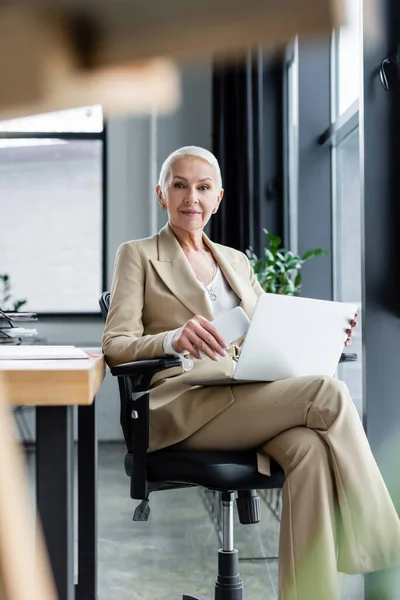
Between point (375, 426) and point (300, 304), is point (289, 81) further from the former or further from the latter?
point (300, 304)

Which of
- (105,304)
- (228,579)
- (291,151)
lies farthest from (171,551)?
(291,151)

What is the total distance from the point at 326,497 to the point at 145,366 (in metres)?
0.47

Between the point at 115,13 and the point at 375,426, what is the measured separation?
4.02 metres

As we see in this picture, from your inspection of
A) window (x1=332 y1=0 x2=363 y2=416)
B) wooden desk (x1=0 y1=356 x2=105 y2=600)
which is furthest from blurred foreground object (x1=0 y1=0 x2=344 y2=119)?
wooden desk (x1=0 y1=356 x2=105 y2=600)

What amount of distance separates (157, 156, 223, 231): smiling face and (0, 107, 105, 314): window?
3.70 m

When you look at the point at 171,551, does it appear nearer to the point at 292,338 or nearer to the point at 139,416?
the point at 139,416

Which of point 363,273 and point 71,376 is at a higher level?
point 363,273

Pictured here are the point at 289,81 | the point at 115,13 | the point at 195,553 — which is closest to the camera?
the point at 195,553

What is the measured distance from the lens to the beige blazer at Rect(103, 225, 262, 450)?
1.88m

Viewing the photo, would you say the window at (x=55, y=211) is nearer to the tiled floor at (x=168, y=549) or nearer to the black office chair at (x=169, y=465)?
the tiled floor at (x=168, y=549)

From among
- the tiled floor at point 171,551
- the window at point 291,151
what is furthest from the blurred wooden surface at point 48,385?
the window at point 291,151

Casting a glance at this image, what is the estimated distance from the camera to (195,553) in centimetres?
296

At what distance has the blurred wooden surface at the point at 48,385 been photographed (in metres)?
1.25

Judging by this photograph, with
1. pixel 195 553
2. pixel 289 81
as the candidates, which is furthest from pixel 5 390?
pixel 289 81
